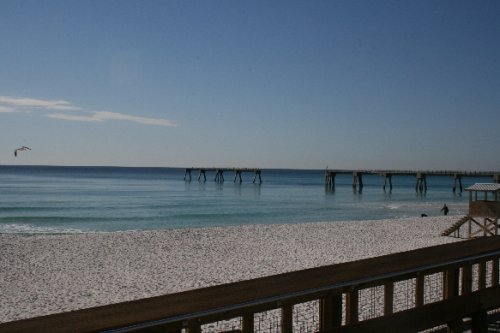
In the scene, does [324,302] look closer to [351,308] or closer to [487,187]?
[351,308]

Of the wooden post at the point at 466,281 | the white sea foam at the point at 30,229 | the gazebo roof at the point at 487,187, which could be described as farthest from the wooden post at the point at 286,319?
the white sea foam at the point at 30,229

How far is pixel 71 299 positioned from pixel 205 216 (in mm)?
24506

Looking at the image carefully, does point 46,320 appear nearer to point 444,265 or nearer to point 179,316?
point 179,316

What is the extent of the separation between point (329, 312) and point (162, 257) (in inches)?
590

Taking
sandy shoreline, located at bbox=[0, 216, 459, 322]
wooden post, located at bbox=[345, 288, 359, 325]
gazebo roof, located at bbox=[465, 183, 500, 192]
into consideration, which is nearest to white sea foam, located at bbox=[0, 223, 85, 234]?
sandy shoreline, located at bbox=[0, 216, 459, 322]

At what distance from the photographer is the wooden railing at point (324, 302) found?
2020 millimetres

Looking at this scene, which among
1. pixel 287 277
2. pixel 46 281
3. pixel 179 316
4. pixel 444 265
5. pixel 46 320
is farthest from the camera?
pixel 46 281

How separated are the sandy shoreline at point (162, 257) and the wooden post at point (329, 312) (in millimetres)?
8794

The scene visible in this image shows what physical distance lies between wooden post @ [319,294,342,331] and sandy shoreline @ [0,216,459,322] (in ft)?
28.9

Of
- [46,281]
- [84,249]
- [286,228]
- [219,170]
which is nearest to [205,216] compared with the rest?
[286,228]

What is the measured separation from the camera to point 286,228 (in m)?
25.5

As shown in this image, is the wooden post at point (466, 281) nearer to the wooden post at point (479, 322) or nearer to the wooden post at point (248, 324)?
A: the wooden post at point (479, 322)

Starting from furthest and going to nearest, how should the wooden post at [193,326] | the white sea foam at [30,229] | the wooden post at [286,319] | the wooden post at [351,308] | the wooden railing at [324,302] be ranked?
the white sea foam at [30,229] → the wooden post at [351,308] → the wooden post at [286,319] → the wooden post at [193,326] → the wooden railing at [324,302]

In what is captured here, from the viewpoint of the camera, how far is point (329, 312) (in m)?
2.73
